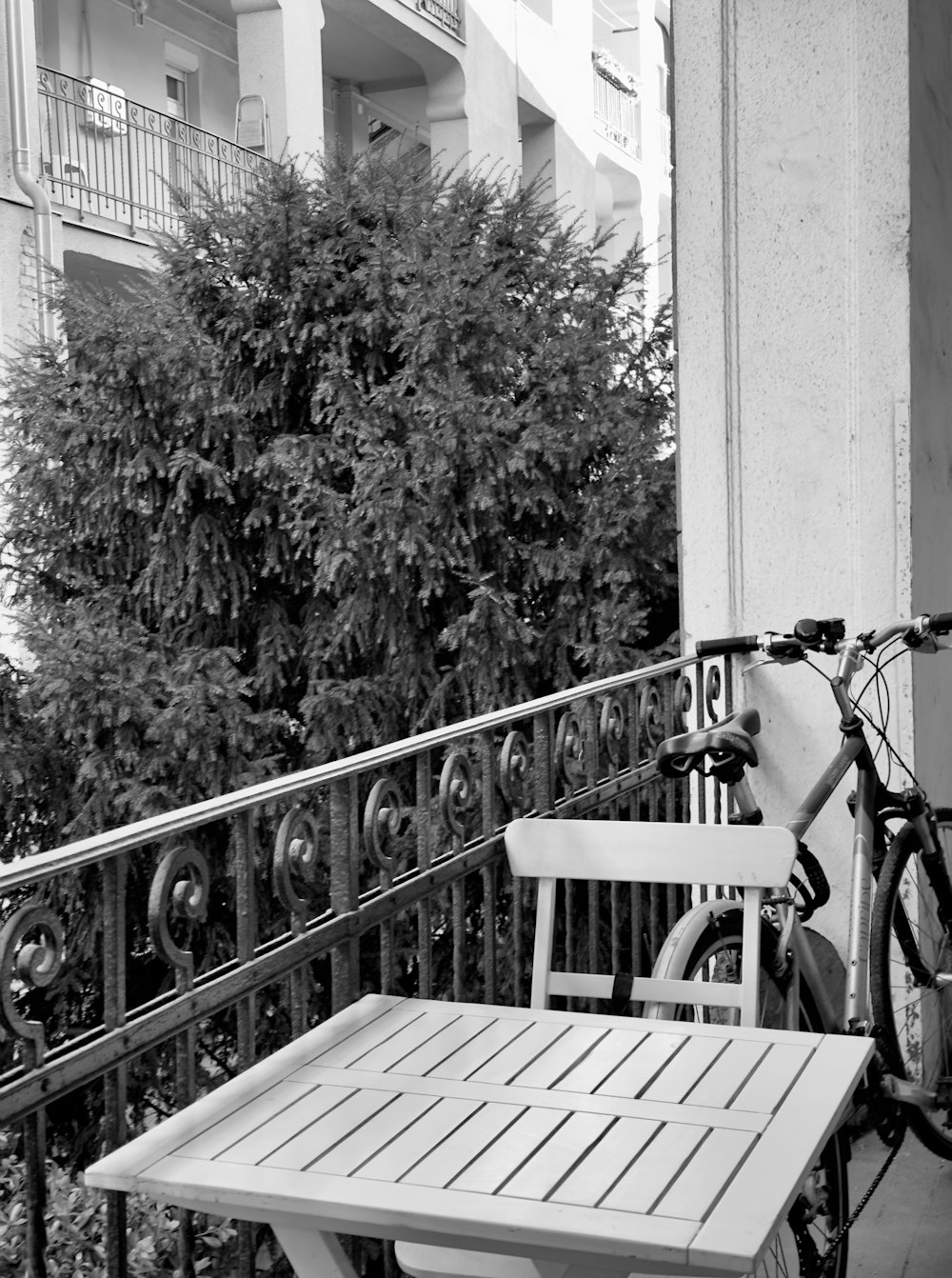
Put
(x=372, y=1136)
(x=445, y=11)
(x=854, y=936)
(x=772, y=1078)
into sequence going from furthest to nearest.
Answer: (x=445, y=11) → (x=854, y=936) → (x=772, y=1078) → (x=372, y=1136)

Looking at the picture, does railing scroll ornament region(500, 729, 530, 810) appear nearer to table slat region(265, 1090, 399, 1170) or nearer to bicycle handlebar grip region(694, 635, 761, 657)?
bicycle handlebar grip region(694, 635, 761, 657)

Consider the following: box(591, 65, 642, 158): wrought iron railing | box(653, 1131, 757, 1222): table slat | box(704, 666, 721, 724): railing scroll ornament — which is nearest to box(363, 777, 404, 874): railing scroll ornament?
box(653, 1131, 757, 1222): table slat

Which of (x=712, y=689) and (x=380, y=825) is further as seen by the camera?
(x=712, y=689)

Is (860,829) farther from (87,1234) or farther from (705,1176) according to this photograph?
(87,1234)

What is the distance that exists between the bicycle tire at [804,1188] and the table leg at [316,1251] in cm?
114

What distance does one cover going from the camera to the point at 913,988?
12.3ft

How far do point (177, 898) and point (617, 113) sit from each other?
66.0 feet

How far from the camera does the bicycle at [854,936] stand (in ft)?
9.03

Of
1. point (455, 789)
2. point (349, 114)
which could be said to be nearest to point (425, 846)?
point (455, 789)

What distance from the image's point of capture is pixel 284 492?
22.1 feet

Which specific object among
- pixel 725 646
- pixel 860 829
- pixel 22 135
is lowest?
pixel 860 829

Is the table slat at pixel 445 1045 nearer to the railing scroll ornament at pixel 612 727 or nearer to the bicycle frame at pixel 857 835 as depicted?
the bicycle frame at pixel 857 835

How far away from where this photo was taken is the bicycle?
2.75 meters

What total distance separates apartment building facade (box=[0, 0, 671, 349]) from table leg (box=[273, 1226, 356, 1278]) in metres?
6.51
